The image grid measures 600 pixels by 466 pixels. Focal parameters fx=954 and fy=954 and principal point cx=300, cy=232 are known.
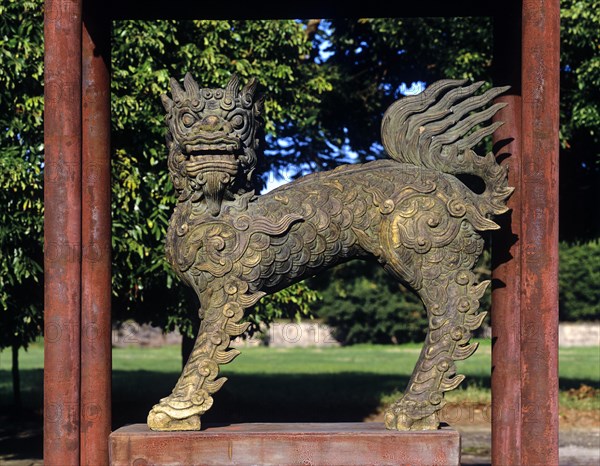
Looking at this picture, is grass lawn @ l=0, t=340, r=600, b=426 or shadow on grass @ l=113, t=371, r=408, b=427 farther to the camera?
grass lawn @ l=0, t=340, r=600, b=426

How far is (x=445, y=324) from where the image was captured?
15.9ft

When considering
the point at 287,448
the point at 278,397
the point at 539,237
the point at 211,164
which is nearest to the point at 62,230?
the point at 211,164

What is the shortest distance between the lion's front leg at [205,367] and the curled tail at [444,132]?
116cm

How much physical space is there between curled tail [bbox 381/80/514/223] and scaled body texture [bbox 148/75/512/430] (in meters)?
0.03

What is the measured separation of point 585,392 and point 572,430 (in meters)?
2.01

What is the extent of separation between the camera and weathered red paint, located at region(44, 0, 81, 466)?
4637 millimetres

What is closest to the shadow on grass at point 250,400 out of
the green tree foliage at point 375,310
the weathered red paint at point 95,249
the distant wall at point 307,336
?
the weathered red paint at point 95,249

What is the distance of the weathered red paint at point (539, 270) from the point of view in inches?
179

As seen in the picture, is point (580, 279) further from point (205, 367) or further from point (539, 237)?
point (205, 367)

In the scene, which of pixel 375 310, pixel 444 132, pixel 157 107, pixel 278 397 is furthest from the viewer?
pixel 375 310

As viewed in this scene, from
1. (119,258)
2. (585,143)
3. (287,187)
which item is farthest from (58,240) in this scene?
(585,143)

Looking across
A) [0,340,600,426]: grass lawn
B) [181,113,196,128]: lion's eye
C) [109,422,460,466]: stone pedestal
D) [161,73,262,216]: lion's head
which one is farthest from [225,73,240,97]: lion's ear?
[0,340,600,426]: grass lawn

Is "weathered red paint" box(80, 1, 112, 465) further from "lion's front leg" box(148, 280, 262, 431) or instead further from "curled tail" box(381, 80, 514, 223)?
"curled tail" box(381, 80, 514, 223)

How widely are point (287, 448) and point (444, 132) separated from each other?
185 centimetres
